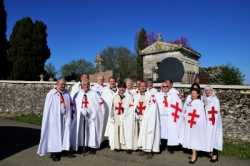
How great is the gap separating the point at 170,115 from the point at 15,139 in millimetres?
5696

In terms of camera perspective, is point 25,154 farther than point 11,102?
No

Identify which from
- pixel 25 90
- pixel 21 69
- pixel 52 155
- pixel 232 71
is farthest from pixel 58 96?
pixel 21 69

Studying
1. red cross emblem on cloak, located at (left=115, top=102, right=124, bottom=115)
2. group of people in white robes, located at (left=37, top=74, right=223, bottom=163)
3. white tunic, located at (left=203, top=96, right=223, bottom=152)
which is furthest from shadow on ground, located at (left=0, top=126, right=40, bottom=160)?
white tunic, located at (left=203, top=96, right=223, bottom=152)

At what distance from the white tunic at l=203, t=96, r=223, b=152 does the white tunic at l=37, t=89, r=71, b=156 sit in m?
3.80

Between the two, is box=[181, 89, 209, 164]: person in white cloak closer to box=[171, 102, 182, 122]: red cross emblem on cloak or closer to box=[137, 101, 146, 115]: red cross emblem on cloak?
box=[171, 102, 182, 122]: red cross emblem on cloak

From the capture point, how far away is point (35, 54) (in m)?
27.4

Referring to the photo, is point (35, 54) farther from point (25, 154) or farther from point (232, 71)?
point (25, 154)

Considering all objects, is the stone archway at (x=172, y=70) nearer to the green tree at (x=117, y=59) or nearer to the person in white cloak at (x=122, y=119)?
the person in white cloak at (x=122, y=119)

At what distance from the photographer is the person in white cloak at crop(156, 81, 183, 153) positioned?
363 inches

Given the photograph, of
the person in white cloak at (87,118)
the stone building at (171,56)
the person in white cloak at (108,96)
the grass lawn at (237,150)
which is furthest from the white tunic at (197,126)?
the stone building at (171,56)

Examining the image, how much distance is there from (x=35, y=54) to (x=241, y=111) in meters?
20.5

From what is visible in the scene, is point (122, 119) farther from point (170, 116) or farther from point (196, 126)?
point (196, 126)

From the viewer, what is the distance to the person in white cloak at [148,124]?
847 centimetres

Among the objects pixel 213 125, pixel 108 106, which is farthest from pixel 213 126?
pixel 108 106
